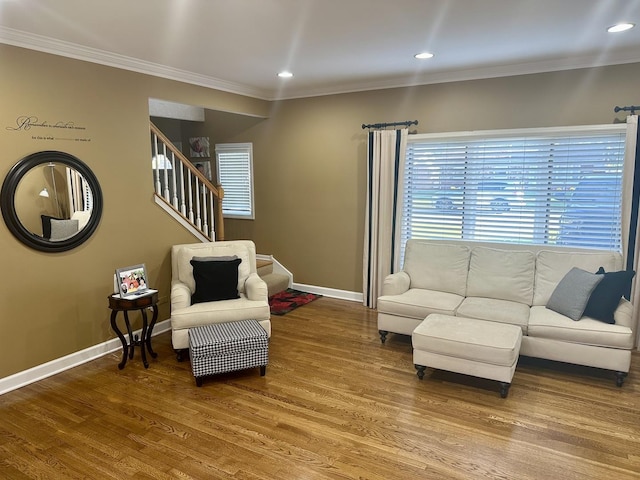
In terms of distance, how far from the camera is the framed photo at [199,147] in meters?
6.95

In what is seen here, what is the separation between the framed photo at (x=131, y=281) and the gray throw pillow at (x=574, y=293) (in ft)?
12.2

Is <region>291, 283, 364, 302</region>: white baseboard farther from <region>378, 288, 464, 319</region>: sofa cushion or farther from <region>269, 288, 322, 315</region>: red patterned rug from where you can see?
<region>378, 288, 464, 319</region>: sofa cushion

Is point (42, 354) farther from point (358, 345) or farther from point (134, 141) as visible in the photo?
point (358, 345)

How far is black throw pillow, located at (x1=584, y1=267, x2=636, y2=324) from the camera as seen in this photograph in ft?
11.8

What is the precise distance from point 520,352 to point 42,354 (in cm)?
407

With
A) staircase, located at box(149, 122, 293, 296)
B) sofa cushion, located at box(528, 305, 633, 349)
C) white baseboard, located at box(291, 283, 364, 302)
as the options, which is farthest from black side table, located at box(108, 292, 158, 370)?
sofa cushion, located at box(528, 305, 633, 349)

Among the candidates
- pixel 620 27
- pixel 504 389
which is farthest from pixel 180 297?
pixel 620 27

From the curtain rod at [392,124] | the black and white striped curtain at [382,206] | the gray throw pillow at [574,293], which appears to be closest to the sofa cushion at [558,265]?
the gray throw pillow at [574,293]

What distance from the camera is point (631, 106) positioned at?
410 centimetres

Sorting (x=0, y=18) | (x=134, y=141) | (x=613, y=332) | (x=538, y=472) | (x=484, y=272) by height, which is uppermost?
(x=0, y=18)

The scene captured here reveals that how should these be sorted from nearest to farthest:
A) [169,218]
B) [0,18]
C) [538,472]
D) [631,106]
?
[538,472] < [0,18] < [631,106] < [169,218]

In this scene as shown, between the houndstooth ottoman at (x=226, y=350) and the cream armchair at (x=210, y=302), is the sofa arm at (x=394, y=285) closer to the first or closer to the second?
the cream armchair at (x=210, y=302)

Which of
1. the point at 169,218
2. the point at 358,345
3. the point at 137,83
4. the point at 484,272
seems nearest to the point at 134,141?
the point at 137,83

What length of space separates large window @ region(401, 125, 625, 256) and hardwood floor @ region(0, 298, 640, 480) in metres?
1.47
